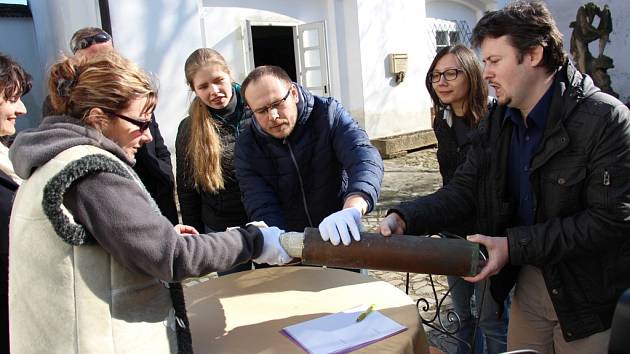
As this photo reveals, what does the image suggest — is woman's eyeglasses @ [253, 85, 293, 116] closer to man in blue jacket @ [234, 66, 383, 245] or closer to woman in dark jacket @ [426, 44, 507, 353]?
man in blue jacket @ [234, 66, 383, 245]

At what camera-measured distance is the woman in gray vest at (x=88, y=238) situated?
117 cm

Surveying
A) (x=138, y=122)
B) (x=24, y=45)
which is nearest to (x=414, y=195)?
(x=138, y=122)

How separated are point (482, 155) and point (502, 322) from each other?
2.69ft

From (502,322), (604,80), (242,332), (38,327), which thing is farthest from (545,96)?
(604,80)

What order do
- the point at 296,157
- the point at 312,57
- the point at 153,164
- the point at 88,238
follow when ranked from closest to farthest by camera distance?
the point at 88,238
the point at 296,157
the point at 153,164
the point at 312,57

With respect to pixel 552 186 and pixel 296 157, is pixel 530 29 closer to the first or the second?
pixel 552 186

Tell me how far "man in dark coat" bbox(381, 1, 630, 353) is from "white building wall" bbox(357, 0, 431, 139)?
791 centimetres

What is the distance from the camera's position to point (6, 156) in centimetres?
199

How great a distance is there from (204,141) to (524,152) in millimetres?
1498

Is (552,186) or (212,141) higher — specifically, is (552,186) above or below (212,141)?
below

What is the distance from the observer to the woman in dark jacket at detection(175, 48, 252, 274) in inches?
103

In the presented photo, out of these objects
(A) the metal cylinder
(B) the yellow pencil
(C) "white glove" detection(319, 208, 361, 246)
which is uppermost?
(C) "white glove" detection(319, 208, 361, 246)

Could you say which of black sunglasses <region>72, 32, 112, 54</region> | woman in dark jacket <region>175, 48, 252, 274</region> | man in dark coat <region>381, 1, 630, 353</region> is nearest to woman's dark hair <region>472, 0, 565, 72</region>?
man in dark coat <region>381, 1, 630, 353</region>

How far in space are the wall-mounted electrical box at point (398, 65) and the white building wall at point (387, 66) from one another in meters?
0.10
